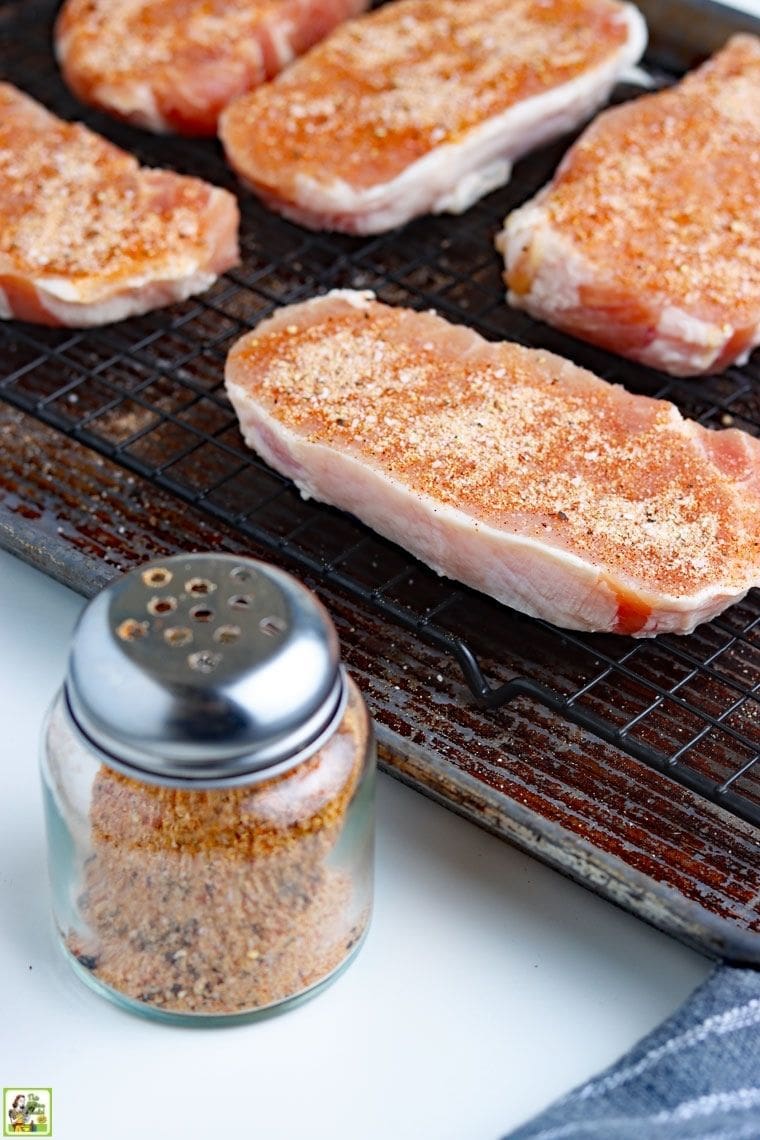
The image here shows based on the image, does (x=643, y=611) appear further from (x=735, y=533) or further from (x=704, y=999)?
(x=704, y=999)

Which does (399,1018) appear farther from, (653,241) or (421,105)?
(421,105)

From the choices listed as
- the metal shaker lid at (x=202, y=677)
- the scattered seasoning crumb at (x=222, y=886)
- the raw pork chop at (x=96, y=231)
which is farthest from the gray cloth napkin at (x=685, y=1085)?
the raw pork chop at (x=96, y=231)

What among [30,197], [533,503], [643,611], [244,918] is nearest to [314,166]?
[30,197]

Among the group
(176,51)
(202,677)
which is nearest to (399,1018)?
(202,677)

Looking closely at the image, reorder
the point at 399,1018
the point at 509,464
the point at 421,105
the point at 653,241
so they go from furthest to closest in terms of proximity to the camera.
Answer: the point at 421,105 → the point at 653,241 → the point at 509,464 → the point at 399,1018

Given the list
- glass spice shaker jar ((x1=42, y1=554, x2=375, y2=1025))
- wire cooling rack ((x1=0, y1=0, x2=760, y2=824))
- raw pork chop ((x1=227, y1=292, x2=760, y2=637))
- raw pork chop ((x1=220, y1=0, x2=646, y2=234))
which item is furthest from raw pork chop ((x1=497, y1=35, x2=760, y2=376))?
glass spice shaker jar ((x1=42, y1=554, x2=375, y2=1025))
